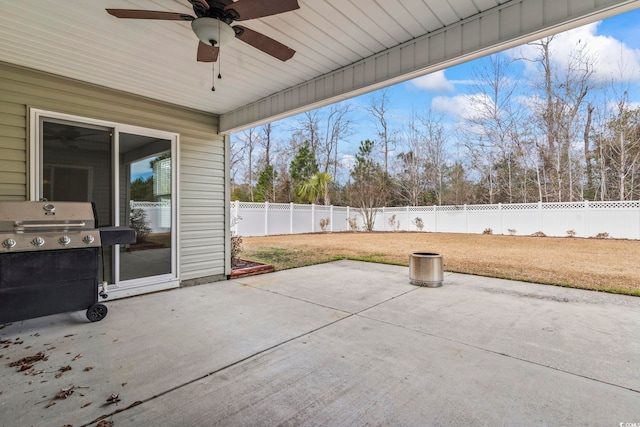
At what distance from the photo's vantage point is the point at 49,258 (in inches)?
108

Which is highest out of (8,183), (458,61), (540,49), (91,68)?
(540,49)

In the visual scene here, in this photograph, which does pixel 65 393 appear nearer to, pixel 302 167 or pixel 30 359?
pixel 30 359

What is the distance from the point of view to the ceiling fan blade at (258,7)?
1806 millimetres

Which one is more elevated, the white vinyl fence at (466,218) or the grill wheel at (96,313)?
the white vinyl fence at (466,218)

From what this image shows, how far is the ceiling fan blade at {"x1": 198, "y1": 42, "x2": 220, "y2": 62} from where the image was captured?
2.31 meters

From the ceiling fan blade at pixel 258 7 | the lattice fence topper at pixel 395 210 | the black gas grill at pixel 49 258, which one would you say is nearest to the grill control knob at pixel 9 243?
the black gas grill at pixel 49 258

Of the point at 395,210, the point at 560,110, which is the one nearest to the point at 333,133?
the point at 395,210

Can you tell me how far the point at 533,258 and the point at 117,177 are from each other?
27.6 feet

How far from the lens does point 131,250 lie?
3.95 meters

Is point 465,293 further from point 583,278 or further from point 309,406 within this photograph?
point 309,406

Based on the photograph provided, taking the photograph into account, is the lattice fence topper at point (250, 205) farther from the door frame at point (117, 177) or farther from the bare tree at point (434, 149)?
the bare tree at point (434, 149)

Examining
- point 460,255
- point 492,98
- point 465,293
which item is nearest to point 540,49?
point 492,98

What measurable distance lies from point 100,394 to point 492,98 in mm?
18059

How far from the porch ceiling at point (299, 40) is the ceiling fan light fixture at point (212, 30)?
1.47 feet
